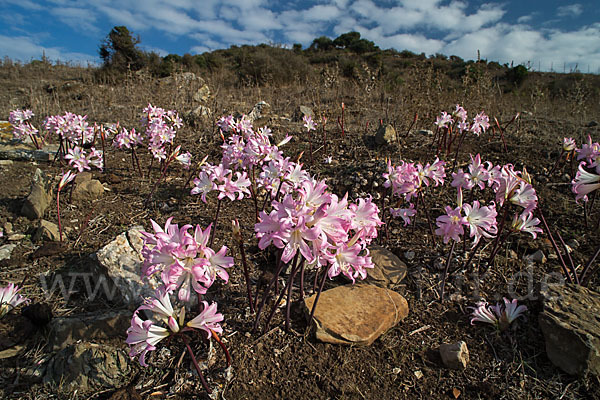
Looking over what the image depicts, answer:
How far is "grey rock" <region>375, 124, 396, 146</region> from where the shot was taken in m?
5.27

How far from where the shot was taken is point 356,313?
231cm

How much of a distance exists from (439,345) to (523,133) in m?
5.37

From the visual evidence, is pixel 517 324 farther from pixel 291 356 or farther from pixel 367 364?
pixel 291 356

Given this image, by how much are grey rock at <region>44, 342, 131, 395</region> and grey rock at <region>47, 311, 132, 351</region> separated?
0.52 feet

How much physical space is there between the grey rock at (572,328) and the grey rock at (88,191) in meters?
4.90

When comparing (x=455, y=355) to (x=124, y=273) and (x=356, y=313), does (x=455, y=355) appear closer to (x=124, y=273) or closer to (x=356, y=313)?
(x=356, y=313)

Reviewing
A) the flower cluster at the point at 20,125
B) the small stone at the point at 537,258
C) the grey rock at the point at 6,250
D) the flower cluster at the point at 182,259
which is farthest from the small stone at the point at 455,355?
the flower cluster at the point at 20,125

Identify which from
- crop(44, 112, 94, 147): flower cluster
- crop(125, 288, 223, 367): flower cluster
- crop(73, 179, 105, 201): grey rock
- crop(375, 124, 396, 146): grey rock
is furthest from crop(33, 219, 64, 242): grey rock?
crop(375, 124, 396, 146): grey rock

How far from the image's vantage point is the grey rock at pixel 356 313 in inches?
85.7

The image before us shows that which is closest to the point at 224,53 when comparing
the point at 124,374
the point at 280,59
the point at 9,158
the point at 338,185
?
the point at 280,59

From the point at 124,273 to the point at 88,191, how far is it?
2246 mm

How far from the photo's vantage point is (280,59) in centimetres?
1988

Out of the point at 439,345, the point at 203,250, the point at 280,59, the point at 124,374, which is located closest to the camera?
the point at 203,250

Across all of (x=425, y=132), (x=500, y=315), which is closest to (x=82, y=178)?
(x=500, y=315)
